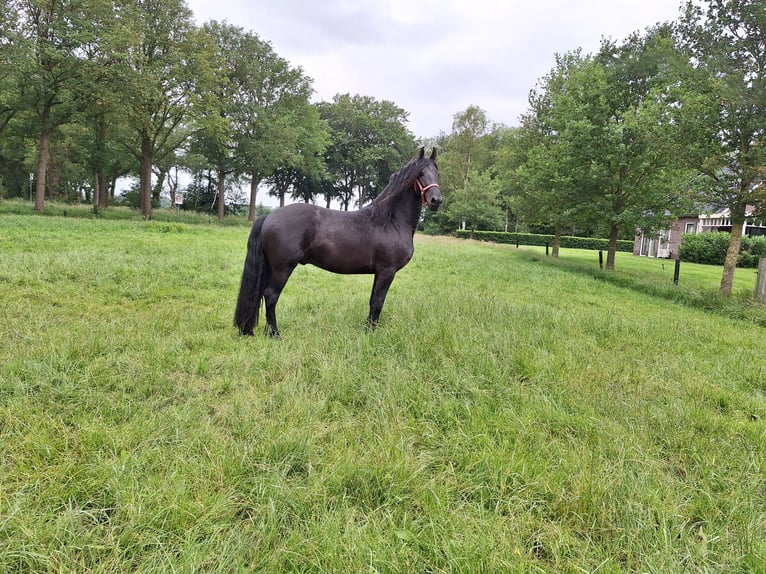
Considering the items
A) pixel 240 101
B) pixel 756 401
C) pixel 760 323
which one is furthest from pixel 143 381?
pixel 240 101

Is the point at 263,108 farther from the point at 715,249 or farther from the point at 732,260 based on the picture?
the point at 715,249

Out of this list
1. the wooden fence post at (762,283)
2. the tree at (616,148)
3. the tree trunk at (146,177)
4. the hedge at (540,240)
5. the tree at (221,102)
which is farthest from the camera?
the hedge at (540,240)

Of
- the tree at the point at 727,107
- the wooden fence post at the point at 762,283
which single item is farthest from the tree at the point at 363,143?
the wooden fence post at the point at 762,283

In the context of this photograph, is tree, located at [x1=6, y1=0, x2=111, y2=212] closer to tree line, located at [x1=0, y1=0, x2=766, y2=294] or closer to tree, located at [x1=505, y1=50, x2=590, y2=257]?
tree line, located at [x1=0, y1=0, x2=766, y2=294]

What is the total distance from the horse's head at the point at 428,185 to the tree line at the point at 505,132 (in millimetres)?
8884

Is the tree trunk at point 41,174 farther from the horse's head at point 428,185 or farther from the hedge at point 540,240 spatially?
the hedge at point 540,240

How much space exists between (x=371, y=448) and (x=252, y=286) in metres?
2.81

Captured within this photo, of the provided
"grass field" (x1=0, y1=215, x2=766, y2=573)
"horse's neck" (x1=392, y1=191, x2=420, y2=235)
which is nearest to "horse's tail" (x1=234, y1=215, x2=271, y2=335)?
"grass field" (x1=0, y1=215, x2=766, y2=573)

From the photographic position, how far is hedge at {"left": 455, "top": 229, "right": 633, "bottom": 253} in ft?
126

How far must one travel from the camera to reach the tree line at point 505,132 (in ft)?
29.2

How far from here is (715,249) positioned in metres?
24.3

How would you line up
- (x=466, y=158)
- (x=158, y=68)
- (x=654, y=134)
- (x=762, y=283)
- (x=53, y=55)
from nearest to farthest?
1. (x=762, y=283)
2. (x=654, y=134)
3. (x=53, y=55)
4. (x=158, y=68)
5. (x=466, y=158)

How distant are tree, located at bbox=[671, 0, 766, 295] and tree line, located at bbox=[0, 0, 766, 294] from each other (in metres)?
0.04

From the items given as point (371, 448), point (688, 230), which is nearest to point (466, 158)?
point (688, 230)
